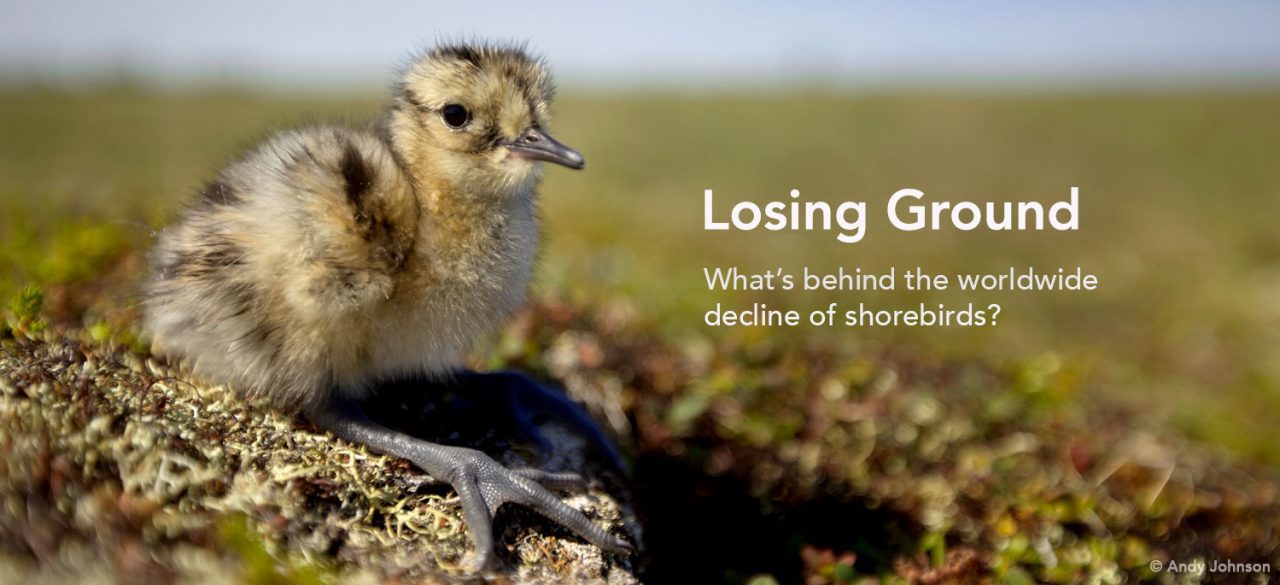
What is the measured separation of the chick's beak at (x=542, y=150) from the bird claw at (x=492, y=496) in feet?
2.81

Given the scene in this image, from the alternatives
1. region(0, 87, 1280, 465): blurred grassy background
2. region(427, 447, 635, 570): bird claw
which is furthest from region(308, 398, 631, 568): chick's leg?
region(0, 87, 1280, 465): blurred grassy background

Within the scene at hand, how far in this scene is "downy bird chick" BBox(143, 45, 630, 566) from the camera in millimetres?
2730

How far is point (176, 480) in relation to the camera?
2.43 m

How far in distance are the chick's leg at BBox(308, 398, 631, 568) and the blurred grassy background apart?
0.98 m

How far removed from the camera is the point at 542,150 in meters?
3.12

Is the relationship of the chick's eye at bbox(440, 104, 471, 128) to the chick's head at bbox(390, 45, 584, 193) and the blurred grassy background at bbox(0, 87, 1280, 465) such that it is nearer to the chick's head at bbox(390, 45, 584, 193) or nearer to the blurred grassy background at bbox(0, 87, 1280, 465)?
the chick's head at bbox(390, 45, 584, 193)

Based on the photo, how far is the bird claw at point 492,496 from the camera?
2725 millimetres

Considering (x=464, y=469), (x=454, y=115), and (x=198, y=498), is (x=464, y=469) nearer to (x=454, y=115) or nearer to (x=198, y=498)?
(x=198, y=498)

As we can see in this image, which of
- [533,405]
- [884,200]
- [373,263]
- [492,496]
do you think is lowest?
[492,496]

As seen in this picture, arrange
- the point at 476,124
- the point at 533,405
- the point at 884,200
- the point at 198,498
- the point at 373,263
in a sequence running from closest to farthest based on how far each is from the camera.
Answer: the point at 198,498 < the point at 373,263 < the point at 476,124 < the point at 533,405 < the point at 884,200

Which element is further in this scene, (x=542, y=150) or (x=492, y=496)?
(x=542, y=150)

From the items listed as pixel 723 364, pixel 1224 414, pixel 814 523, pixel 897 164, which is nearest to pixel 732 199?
pixel 897 164

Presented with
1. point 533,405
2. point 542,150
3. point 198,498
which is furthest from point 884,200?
point 198,498

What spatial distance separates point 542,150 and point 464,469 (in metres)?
0.94
